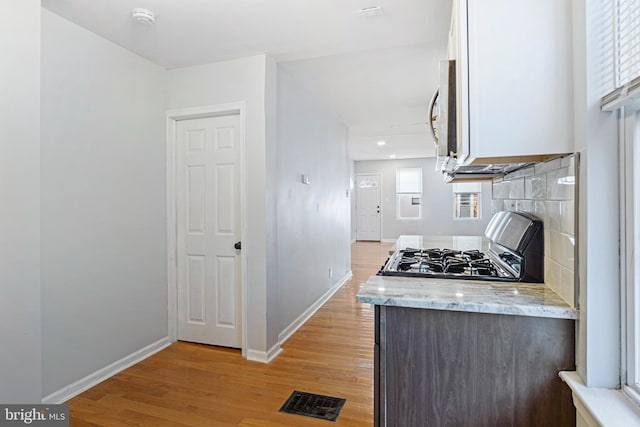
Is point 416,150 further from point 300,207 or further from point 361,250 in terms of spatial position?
point 300,207

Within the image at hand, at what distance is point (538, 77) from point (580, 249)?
24.4 inches

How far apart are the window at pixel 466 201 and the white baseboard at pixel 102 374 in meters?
8.58

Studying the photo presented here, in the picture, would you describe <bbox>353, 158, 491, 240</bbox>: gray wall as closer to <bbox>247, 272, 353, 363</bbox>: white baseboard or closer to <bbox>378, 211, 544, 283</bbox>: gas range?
<bbox>247, 272, 353, 363</bbox>: white baseboard

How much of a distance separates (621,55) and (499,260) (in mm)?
1279

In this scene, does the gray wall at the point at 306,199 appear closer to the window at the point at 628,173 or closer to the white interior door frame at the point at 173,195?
the white interior door frame at the point at 173,195

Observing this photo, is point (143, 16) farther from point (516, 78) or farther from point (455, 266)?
point (455, 266)

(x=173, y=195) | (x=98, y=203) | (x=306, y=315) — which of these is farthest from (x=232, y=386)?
(x=173, y=195)

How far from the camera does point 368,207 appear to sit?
35.1 feet

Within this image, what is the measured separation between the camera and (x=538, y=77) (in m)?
1.25

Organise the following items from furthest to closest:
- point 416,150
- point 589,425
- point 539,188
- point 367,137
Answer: point 416,150 → point 367,137 → point 539,188 → point 589,425

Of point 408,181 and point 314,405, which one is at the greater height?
point 408,181

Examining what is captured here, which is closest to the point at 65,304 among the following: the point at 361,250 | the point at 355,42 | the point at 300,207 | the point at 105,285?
the point at 105,285

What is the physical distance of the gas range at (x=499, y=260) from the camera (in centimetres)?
159

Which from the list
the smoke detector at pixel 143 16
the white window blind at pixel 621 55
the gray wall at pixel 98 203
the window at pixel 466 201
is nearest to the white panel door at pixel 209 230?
the gray wall at pixel 98 203
